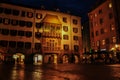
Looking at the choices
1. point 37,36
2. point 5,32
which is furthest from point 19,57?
point 5,32

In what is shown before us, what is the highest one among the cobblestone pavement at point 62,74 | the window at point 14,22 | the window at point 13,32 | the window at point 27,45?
the window at point 14,22

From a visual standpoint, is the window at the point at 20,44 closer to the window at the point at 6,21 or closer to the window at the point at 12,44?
the window at the point at 12,44

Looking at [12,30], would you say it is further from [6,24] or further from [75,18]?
[75,18]

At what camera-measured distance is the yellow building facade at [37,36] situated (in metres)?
39.8

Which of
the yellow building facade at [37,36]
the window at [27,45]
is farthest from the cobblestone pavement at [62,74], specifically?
the window at [27,45]

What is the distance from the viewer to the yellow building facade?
39.8 meters

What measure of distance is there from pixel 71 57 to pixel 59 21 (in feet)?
35.8

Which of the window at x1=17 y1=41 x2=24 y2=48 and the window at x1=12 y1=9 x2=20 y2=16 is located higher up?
the window at x1=12 y1=9 x2=20 y2=16

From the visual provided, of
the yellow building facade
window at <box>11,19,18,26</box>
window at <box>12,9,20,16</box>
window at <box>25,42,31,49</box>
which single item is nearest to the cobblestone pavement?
the yellow building facade

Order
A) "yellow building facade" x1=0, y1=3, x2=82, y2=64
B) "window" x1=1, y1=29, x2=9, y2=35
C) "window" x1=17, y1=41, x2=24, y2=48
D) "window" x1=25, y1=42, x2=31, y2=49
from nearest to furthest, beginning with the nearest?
"window" x1=1, y1=29, x2=9, y2=35 → "yellow building facade" x1=0, y1=3, x2=82, y2=64 → "window" x1=17, y1=41, x2=24, y2=48 → "window" x1=25, y1=42, x2=31, y2=49

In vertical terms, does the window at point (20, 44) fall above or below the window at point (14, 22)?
below

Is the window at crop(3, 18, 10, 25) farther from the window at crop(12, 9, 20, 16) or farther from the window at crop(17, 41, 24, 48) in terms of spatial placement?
the window at crop(17, 41, 24, 48)

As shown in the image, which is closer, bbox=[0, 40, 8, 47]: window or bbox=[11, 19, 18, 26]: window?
bbox=[0, 40, 8, 47]: window

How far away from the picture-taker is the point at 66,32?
157 ft
